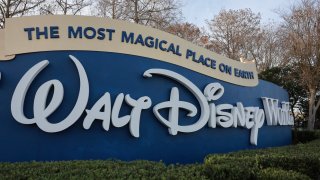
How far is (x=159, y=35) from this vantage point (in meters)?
10.7

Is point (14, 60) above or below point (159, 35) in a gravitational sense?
below

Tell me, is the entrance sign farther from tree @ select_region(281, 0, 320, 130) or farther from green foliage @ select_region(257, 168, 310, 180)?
tree @ select_region(281, 0, 320, 130)

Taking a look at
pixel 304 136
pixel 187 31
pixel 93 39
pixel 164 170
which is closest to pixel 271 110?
pixel 304 136

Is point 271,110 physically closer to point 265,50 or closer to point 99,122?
point 99,122

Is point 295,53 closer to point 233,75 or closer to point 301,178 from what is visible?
point 233,75

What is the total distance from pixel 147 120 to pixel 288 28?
65.6ft

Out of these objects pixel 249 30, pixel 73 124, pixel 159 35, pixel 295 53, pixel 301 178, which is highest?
pixel 249 30

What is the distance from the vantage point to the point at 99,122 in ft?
31.1

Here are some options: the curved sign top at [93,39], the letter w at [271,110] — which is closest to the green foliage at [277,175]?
the curved sign top at [93,39]

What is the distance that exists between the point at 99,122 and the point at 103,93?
68 centimetres

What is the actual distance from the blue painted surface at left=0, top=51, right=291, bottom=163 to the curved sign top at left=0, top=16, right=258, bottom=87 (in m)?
0.18

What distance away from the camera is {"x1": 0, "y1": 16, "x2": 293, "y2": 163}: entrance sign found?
907 cm

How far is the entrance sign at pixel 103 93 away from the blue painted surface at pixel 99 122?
0.9 inches

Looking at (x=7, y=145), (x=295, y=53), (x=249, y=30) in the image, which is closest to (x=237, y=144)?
(x=7, y=145)
